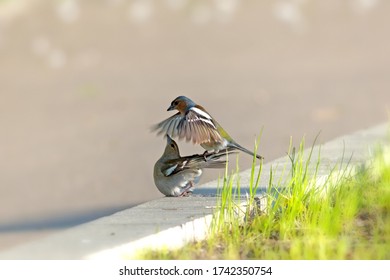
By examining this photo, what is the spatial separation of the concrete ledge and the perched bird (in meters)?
0.12

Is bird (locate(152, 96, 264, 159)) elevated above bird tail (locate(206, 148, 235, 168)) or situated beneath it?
elevated above

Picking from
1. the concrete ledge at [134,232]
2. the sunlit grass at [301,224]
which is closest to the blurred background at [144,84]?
the concrete ledge at [134,232]

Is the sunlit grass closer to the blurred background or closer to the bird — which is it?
the bird

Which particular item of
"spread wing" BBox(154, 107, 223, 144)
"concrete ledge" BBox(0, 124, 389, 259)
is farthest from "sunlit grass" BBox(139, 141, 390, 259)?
"spread wing" BBox(154, 107, 223, 144)

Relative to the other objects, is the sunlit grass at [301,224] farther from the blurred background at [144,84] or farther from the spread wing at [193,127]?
the blurred background at [144,84]

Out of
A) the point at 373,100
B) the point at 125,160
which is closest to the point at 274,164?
the point at 125,160

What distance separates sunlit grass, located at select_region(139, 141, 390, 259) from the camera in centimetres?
591

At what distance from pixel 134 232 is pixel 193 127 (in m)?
1.59

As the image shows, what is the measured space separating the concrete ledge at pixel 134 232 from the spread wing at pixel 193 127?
14.7 inches

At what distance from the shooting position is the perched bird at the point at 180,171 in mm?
7422

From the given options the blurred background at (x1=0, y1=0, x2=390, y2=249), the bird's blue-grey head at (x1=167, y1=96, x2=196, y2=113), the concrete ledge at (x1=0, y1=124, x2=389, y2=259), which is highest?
the blurred background at (x1=0, y1=0, x2=390, y2=249)

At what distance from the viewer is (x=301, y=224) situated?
652 centimetres

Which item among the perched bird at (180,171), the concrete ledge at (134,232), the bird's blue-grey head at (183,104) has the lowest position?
the concrete ledge at (134,232)

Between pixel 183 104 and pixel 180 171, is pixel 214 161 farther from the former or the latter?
pixel 183 104
